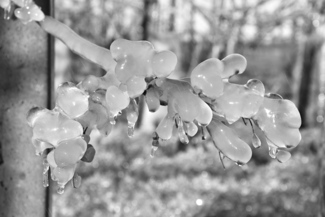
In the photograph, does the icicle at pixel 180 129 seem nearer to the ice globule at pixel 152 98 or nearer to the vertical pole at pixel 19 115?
the ice globule at pixel 152 98

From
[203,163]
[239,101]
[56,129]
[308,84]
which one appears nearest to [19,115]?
[56,129]

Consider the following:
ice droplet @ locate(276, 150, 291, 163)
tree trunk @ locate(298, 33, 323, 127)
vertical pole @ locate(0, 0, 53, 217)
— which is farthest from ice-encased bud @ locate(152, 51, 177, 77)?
tree trunk @ locate(298, 33, 323, 127)

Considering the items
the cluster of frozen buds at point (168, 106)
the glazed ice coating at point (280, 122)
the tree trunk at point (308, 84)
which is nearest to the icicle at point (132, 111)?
the cluster of frozen buds at point (168, 106)

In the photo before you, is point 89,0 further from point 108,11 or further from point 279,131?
point 279,131

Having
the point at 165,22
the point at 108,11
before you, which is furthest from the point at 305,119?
the point at 108,11

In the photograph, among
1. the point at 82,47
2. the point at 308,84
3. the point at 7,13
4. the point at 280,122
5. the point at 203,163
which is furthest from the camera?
the point at 308,84

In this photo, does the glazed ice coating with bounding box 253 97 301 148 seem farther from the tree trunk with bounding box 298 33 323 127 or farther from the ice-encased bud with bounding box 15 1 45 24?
the tree trunk with bounding box 298 33 323 127

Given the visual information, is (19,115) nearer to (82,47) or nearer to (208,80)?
(82,47)
